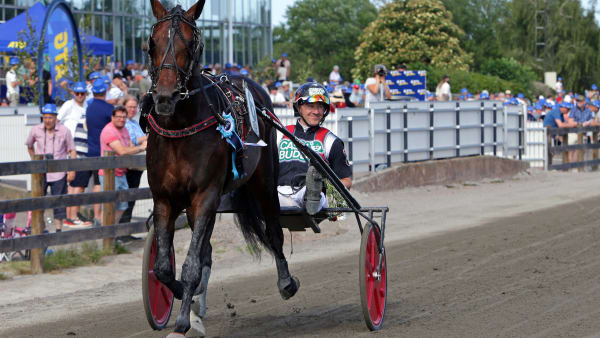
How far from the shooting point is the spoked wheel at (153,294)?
6.54 m

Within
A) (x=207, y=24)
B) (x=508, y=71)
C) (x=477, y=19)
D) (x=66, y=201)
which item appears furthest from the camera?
(x=477, y=19)

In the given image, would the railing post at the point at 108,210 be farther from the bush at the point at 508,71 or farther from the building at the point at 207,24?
the bush at the point at 508,71

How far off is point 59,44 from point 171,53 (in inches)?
488

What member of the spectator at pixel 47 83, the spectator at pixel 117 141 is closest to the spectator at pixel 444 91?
the spectator at pixel 47 83

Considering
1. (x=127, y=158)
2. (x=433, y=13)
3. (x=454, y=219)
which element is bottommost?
Result: (x=454, y=219)

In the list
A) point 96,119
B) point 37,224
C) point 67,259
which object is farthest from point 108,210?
point 96,119

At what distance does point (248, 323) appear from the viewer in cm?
698

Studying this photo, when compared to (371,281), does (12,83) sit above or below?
above

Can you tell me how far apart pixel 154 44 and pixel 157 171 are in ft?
2.51

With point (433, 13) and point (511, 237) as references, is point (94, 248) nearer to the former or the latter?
point (511, 237)

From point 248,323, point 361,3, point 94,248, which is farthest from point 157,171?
point 361,3

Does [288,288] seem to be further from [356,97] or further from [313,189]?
[356,97]

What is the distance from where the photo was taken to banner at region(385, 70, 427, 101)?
67.1ft

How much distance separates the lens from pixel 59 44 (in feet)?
57.5
